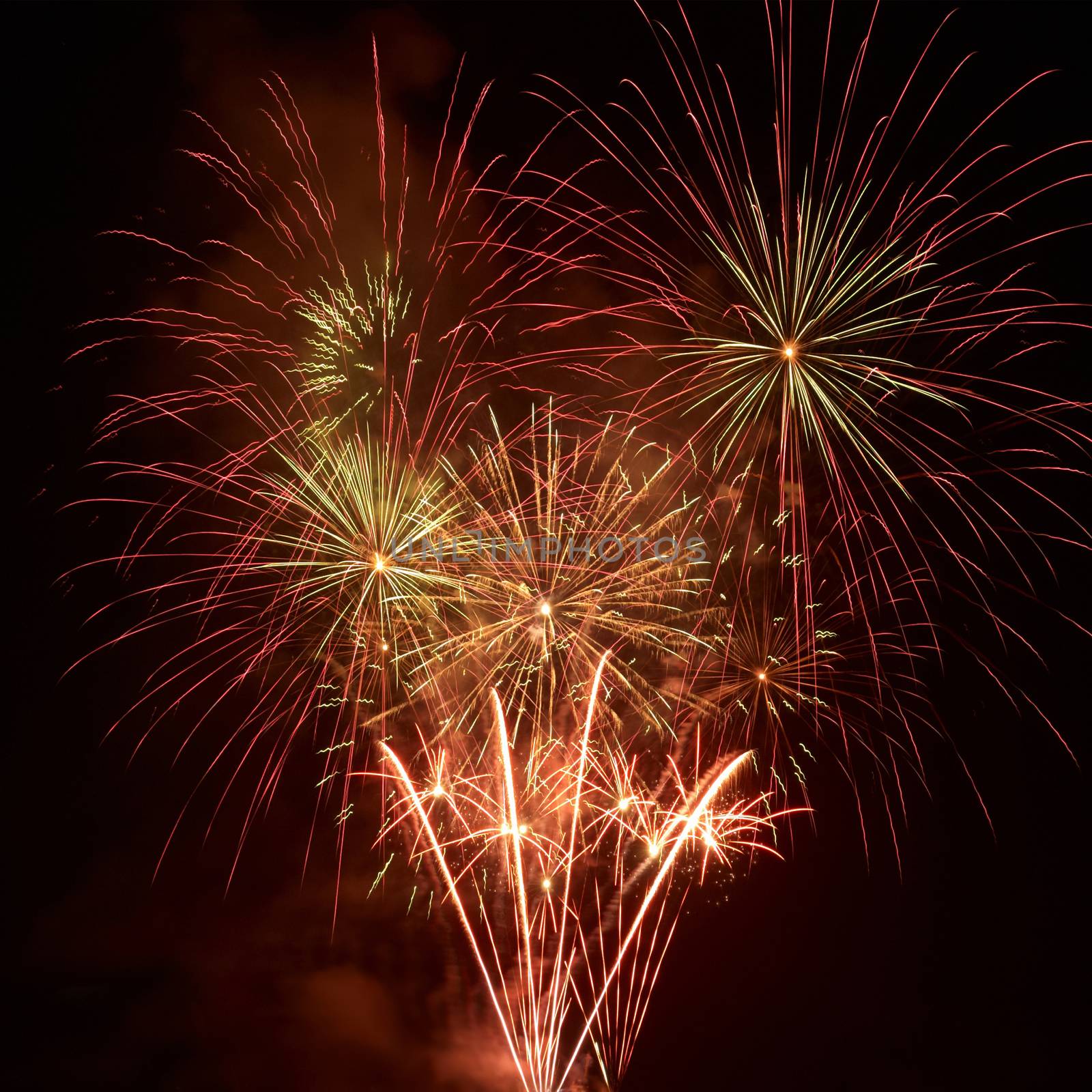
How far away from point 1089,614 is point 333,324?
9598 mm

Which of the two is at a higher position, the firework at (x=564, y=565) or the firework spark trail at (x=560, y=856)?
the firework at (x=564, y=565)

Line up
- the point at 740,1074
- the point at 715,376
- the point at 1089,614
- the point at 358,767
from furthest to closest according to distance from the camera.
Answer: the point at 740,1074
the point at 1089,614
the point at 358,767
the point at 715,376

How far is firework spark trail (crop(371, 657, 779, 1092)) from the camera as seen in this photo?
7633 mm

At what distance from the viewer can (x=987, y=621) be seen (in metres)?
9.05

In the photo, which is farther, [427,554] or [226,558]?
[226,558]

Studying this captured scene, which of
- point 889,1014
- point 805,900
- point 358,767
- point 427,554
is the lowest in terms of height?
point 889,1014

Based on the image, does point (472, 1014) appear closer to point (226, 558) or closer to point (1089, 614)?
point (226, 558)

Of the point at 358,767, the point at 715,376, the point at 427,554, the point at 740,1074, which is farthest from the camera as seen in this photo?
the point at 740,1074

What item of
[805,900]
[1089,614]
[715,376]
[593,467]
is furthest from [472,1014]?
[1089,614]

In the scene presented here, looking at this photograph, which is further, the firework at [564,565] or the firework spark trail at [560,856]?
the firework spark trail at [560,856]

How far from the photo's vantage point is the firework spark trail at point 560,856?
763 cm

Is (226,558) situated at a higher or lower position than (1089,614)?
lower

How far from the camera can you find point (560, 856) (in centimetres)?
799

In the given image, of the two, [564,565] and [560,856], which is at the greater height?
[564,565]
